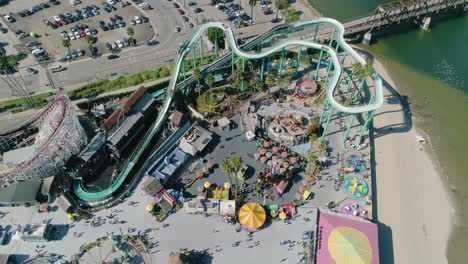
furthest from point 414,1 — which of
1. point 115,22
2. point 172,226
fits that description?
point 172,226

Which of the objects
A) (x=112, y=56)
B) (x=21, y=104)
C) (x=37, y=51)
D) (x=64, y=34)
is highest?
(x=64, y=34)

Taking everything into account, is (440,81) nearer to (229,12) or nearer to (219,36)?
(219,36)

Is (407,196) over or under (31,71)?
under

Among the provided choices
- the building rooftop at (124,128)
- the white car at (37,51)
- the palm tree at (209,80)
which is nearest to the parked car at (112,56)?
the white car at (37,51)

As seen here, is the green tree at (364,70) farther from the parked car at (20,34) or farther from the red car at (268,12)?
the parked car at (20,34)

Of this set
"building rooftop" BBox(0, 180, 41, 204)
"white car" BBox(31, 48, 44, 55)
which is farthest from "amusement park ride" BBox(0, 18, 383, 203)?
"white car" BBox(31, 48, 44, 55)

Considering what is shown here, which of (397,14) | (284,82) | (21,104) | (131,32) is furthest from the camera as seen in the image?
(397,14)

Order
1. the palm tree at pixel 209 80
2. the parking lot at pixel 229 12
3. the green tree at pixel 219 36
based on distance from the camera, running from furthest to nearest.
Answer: the parking lot at pixel 229 12
the green tree at pixel 219 36
the palm tree at pixel 209 80

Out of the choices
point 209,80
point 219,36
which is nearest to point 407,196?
point 209,80
